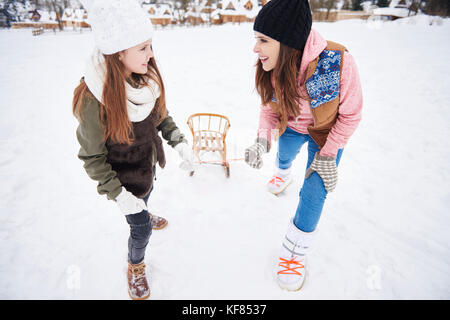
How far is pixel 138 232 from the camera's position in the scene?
149cm

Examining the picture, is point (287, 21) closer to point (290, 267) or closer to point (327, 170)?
point (327, 170)

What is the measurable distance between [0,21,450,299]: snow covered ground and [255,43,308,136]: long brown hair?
938mm

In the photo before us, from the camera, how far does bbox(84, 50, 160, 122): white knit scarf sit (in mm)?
1025

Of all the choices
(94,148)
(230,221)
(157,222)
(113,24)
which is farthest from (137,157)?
(230,221)

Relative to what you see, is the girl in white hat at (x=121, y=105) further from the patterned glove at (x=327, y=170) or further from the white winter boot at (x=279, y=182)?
the white winter boot at (x=279, y=182)

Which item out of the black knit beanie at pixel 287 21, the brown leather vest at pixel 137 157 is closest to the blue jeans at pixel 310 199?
the black knit beanie at pixel 287 21

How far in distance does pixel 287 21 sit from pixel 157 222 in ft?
6.96

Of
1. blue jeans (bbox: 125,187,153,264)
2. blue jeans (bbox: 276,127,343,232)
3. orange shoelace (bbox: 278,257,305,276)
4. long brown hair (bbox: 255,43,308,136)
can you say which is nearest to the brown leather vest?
blue jeans (bbox: 125,187,153,264)

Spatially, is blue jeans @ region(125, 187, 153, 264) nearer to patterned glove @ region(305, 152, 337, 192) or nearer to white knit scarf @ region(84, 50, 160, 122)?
white knit scarf @ region(84, 50, 160, 122)

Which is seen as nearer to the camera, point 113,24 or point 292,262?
point 113,24

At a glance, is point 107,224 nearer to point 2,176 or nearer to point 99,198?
point 99,198

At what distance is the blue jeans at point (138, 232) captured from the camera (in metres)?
1.44

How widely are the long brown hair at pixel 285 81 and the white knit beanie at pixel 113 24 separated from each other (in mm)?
830

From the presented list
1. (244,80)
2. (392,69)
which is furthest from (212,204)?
(392,69)
